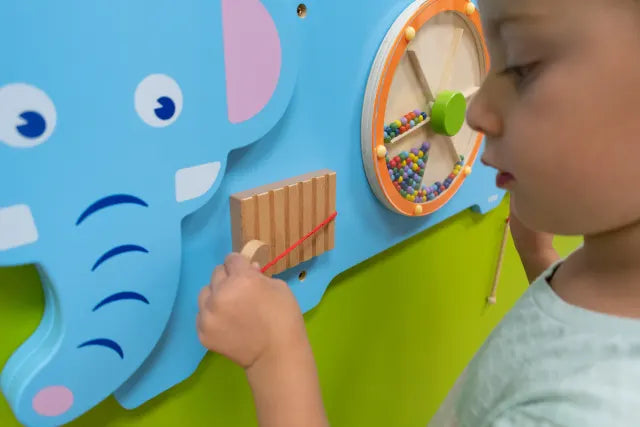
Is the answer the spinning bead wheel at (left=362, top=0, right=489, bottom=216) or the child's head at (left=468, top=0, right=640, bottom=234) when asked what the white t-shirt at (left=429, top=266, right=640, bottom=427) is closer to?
the child's head at (left=468, top=0, right=640, bottom=234)

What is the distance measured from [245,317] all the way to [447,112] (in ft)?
1.13

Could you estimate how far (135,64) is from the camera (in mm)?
330

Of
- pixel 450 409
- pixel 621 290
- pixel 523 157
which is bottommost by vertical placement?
pixel 450 409

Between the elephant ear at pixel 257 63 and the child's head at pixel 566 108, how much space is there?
0.50 ft

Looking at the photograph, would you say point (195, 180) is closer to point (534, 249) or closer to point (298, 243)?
point (298, 243)

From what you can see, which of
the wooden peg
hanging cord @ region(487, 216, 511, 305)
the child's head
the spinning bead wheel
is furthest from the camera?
hanging cord @ region(487, 216, 511, 305)

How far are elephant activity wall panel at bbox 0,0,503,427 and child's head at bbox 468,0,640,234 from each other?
166 millimetres

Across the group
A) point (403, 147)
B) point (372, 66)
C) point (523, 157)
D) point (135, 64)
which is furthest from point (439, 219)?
point (135, 64)

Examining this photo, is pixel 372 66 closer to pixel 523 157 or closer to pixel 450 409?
pixel 523 157

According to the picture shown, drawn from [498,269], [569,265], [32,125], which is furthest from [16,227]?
[498,269]

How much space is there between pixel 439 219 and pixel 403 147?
6.4 inches

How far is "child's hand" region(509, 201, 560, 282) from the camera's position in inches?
24.1

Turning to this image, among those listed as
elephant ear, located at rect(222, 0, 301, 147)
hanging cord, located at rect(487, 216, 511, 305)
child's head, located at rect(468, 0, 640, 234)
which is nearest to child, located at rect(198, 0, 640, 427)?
child's head, located at rect(468, 0, 640, 234)

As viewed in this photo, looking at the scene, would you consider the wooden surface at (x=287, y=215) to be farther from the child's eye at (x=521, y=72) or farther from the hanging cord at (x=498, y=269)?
the hanging cord at (x=498, y=269)
